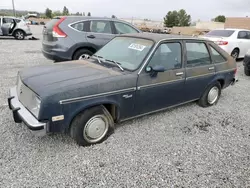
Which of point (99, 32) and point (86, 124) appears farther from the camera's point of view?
point (99, 32)

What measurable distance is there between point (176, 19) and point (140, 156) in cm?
7007

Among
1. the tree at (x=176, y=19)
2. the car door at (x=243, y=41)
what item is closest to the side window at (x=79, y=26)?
the car door at (x=243, y=41)

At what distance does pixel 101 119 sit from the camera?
9.63ft

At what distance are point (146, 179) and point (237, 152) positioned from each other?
1471 millimetres

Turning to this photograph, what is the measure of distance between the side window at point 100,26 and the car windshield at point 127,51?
279 centimetres

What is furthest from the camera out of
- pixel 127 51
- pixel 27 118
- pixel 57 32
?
pixel 57 32

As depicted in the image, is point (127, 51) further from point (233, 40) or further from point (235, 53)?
point (235, 53)

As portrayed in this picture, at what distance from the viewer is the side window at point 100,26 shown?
6444 millimetres

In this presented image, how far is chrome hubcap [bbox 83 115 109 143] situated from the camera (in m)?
2.84

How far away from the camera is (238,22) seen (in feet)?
104

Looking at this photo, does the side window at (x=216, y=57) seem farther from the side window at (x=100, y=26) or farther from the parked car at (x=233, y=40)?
the parked car at (x=233, y=40)

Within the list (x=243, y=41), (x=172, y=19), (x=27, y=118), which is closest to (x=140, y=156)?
(x=27, y=118)

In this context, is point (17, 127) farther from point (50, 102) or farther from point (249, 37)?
point (249, 37)

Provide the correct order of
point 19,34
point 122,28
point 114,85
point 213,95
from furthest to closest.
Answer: point 19,34
point 122,28
point 213,95
point 114,85
